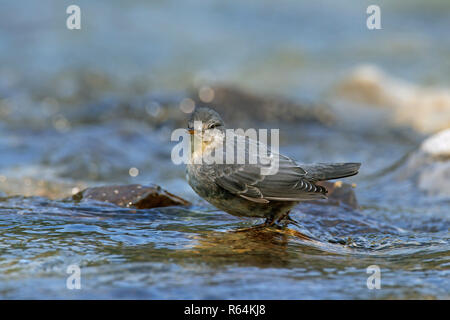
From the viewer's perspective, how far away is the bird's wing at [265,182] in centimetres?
418

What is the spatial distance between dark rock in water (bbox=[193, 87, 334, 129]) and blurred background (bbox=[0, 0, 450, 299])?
0.10 ft

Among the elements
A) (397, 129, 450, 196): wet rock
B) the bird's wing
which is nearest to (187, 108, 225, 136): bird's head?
the bird's wing

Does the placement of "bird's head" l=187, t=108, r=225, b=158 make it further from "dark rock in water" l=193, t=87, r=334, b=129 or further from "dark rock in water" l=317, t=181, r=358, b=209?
"dark rock in water" l=193, t=87, r=334, b=129

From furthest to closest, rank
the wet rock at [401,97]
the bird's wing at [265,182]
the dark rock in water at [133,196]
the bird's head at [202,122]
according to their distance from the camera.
Answer: 1. the wet rock at [401,97]
2. the dark rock in water at [133,196]
3. the bird's head at [202,122]
4. the bird's wing at [265,182]

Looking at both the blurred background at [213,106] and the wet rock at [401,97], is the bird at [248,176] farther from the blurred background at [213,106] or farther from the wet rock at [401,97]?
the wet rock at [401,97]

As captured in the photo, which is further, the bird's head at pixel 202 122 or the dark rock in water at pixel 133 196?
the dark rock in water at pixel 133 196

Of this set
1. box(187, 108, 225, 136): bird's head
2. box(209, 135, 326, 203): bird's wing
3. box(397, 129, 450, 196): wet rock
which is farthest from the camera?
box(397, 129, 450, 196): wet rock

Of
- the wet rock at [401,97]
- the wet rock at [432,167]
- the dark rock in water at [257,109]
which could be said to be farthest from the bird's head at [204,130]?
the wet rock at [401,97]

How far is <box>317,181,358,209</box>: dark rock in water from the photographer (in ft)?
17.6

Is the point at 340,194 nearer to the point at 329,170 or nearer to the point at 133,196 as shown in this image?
the point at 329,170

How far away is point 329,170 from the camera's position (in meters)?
4.46

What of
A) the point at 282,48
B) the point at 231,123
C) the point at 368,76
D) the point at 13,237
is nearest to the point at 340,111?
the point at 368,76

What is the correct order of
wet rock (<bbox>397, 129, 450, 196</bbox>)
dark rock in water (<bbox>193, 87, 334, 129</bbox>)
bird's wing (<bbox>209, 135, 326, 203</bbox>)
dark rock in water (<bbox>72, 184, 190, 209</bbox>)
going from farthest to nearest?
dark rock in water (<bbox>193, 87, 334, 129</bbox>)
wet rock (<bbox>397, 129, 450, 196</bbox>)
dark rock in water (<bbox>72, 184, 190, 209</bbox>)
bird's wing (<bbox>209, 135, 326, 203</bbox>)

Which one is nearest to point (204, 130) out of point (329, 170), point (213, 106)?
point (329, 170)
